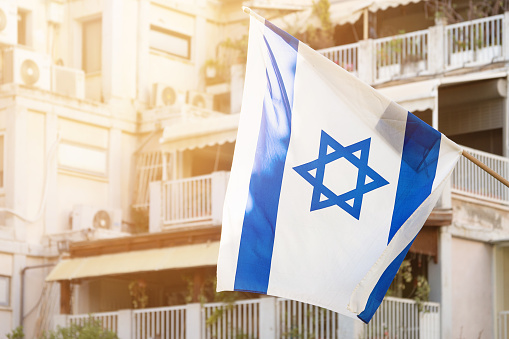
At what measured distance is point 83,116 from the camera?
27.1 meters

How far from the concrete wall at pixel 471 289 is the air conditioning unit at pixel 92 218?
7.28m

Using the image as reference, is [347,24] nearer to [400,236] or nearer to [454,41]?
[454,41]

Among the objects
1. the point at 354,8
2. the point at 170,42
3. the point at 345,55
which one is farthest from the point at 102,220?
the point at 354,8

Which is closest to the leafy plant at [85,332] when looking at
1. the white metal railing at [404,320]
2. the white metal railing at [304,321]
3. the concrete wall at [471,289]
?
the white metal railing at [304,321]

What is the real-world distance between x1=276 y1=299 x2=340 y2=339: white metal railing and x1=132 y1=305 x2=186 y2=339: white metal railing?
1.88 meters

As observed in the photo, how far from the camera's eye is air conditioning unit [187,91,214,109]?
95.6 ft

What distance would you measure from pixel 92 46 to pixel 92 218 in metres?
4.69

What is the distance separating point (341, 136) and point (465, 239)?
11104 mm

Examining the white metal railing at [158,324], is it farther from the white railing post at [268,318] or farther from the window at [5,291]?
the window at [5,291]

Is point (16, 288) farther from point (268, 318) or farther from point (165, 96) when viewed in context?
point (268, 318)

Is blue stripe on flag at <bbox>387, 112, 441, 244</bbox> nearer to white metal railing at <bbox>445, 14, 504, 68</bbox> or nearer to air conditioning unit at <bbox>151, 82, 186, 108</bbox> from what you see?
white metal railing at <bbox>445, 14, 504, 68</bbox>

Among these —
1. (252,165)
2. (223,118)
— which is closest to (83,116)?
(223,118)

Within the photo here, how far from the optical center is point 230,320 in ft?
71.8

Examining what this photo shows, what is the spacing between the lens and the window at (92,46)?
94.6 ft
